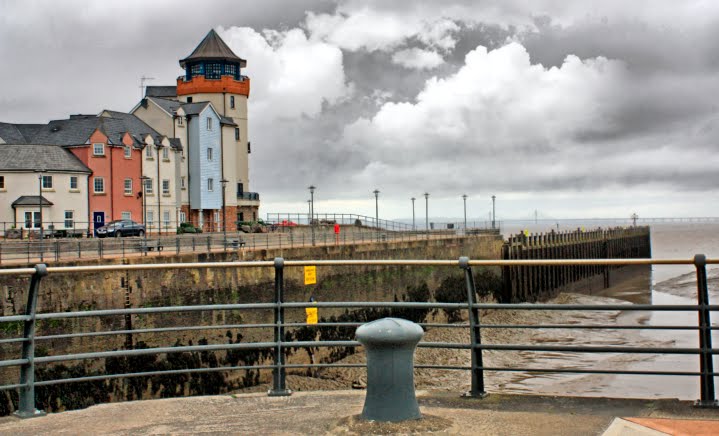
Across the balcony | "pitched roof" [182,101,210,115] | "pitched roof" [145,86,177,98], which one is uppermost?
"pitched roof" [145,86,177,98]

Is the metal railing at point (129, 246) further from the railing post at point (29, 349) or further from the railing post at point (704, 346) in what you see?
the railing post at point (704, 346)

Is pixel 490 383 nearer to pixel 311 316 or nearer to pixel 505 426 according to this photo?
pixel 311 316

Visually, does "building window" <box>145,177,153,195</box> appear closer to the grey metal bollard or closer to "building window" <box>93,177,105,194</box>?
"building window" <box>93,177,105,194</box>

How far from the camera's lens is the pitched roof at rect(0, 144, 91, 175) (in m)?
47.6

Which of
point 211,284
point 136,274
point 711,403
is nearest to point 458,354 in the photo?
point 211,284

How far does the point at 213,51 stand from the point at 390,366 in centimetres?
6391

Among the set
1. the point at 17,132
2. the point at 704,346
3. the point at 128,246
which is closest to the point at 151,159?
the point at 17,132

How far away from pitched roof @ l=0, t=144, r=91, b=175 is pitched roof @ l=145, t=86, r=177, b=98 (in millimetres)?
21766

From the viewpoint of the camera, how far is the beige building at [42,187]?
153 feet

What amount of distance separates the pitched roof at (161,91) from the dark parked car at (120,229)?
27500 millimetres

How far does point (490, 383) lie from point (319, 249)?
1508 centimetres

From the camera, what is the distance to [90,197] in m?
50.3

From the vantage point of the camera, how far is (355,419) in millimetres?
5676

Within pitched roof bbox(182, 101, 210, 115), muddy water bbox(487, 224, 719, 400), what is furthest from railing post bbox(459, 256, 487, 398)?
pitched roof bbox(182, 101, 210, 115)
